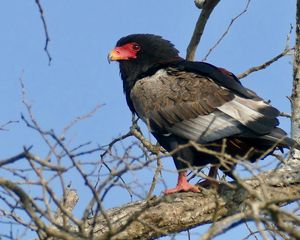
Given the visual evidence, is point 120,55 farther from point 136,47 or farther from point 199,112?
point 199,112

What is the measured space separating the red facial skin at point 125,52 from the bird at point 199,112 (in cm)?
22

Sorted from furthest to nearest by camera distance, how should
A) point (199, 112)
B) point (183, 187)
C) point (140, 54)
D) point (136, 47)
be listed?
point (136, 47), point (140, 54), point (199, 112), point (183, 187)

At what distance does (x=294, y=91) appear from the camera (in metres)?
6.99

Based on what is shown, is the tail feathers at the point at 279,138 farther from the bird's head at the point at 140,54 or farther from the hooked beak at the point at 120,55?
the hooked beak at the point at 120,55

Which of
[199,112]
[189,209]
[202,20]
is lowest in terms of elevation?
[189,209]

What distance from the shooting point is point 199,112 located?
7.26 metres

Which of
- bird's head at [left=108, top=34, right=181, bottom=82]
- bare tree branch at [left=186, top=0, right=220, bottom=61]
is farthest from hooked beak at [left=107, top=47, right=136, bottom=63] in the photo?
bare tree branch at [left=186, top=0, right=220, bottom=61]

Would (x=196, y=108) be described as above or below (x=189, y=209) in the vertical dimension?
above

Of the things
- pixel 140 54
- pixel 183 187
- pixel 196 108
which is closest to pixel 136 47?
pixel 140 54

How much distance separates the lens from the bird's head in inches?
321

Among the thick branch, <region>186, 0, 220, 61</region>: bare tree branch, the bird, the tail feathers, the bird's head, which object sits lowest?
the thick branch

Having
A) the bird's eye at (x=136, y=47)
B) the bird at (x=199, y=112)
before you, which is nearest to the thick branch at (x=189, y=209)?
the bird at (x=199, y=112)

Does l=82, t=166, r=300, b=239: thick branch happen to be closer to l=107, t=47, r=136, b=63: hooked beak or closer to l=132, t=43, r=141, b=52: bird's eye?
l=107, t=47, r=136, b=63: hooked beak

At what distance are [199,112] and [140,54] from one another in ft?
4.58
